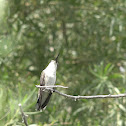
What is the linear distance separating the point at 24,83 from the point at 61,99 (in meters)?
0.48

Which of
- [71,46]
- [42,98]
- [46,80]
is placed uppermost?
[71,46]

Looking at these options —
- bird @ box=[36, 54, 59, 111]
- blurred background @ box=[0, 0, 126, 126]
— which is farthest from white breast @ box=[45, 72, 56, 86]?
blurred background @ box=[0, 0, 126, 126]

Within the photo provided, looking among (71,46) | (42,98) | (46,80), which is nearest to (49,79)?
(46,80)

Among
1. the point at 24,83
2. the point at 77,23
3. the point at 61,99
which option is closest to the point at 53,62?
the point at 24,83

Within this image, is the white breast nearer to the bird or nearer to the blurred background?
the bird

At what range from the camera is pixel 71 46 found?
3.38 meters

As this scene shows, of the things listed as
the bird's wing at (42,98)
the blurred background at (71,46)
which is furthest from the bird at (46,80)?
the blurred background at (71,46)

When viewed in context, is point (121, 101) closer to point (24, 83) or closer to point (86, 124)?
point (86, 124)

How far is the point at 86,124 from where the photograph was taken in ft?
10.2

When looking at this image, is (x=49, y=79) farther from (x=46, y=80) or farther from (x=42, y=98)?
(x=42, y=98)

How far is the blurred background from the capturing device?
309 centimetres

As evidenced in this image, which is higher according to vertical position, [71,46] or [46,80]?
[71,46]

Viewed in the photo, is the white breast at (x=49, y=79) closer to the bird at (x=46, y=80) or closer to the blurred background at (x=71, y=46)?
the bird at (x=46, y=80)

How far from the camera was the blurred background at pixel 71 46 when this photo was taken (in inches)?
122
